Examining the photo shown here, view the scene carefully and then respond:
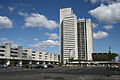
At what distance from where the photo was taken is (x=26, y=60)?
139500mm

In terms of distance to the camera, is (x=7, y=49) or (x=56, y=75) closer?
(x=56, y=75)

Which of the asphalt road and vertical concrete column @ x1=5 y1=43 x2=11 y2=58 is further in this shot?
vertical concrete column @ x1=5 y1=43 x2=11 y2=58

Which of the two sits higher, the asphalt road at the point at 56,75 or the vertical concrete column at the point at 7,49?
the vertical concrete column at the point at 7,49

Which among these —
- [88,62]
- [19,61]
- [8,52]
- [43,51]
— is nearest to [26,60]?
[19,61]

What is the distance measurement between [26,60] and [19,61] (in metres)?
9.80

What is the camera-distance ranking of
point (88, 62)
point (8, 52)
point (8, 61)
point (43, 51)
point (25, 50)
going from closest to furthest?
point (8, 61) → point (8, 52) → point (25, 50) → point (43, 51) → point (88, 62)

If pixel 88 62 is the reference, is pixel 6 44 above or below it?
above

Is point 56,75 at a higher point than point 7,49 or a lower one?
lower

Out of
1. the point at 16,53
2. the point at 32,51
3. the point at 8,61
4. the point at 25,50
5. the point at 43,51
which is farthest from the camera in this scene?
the point at 43,51

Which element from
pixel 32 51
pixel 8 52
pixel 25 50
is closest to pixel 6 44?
pixel 8 52

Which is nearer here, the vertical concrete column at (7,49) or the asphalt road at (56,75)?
the asphalt road at (56,75)

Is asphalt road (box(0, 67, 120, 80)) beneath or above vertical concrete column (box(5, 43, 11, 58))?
beneath

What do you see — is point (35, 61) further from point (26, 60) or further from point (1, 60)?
point (1, 60)

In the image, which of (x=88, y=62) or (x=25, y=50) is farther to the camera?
(x=88, y=62)
